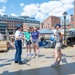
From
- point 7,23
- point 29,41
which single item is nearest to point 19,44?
point 29,41

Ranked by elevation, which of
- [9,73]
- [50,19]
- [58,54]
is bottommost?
[9,73]

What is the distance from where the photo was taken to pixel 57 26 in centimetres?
780

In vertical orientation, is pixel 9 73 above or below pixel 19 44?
below

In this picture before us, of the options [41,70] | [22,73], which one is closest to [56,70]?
[41,70]

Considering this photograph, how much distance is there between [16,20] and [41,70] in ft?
538

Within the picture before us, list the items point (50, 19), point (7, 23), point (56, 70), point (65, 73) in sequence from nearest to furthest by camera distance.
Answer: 1. point (65, 73)
2. point (56, 70)
3. point (50, 19)
4. point (7, 23)

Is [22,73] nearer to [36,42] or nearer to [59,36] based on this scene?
[59,36]

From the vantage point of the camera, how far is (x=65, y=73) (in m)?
6.69

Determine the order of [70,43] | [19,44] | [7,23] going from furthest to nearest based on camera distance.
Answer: [7,23] → [70,43] → [19,44]

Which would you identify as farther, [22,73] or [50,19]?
[50,19]

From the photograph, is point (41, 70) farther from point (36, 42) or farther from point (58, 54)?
point (36, 42)

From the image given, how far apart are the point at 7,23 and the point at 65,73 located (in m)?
157

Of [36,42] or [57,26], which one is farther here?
[36,42]

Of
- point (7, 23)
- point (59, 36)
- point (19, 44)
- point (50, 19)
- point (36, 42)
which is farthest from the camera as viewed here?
point (7, 23)
